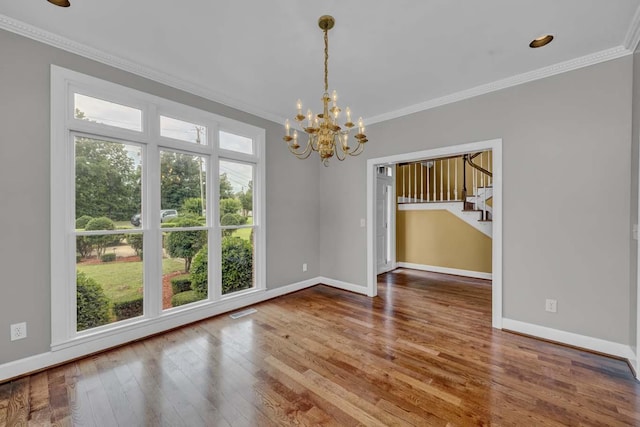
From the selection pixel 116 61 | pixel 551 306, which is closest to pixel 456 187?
pixel 551 306

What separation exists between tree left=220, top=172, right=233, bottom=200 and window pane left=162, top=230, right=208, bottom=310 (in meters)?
0.55

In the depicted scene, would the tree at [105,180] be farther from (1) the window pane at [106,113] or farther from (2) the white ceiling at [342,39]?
(2) the white ceiling at [342,39]

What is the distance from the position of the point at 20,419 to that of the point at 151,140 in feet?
7.91

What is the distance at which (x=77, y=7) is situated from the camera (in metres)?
1.99

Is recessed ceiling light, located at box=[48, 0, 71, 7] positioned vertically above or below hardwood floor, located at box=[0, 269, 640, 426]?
above

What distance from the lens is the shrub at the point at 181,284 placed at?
3.14 meters

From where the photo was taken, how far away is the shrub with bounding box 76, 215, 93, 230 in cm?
248

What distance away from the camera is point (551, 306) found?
9.00ft

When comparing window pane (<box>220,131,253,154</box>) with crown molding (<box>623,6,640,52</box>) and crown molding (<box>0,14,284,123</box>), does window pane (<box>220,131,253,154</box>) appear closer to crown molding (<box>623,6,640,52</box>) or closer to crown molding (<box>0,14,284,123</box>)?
crown molding (<box>0,14,284,123</box>)

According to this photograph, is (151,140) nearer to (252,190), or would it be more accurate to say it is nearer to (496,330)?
(252,190)

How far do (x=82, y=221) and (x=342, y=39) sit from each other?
2.91m

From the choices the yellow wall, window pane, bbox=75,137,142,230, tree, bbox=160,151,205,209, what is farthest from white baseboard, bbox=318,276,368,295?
window pane, bbox=75,137,142,230

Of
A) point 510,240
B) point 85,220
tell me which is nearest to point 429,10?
point 510,240

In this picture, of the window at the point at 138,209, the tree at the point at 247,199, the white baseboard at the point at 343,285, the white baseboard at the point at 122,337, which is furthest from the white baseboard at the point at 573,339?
the tree at the point at 247,199
